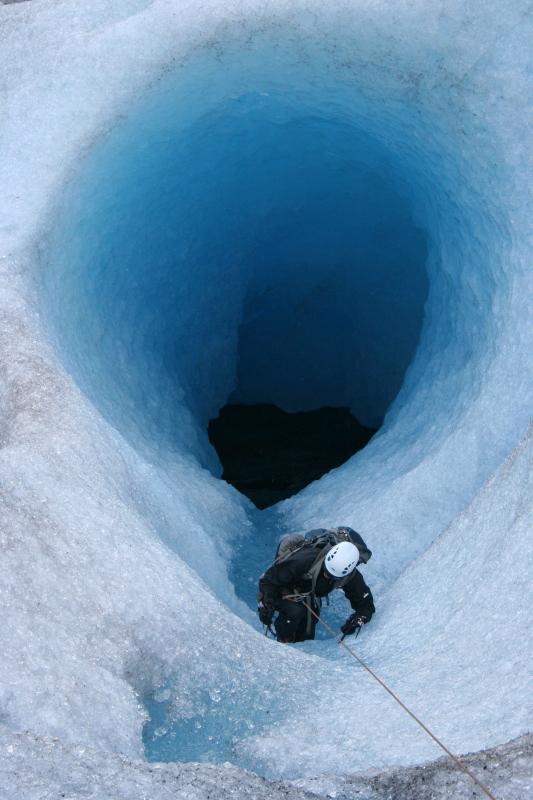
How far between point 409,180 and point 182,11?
88.4 inches

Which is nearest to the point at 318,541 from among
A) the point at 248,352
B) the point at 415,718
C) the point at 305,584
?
the point at 305,584

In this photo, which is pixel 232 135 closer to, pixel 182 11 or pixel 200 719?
pixel 182 11

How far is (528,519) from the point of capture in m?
4.28

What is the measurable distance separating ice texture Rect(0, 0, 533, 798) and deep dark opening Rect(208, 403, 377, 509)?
314 millimetres

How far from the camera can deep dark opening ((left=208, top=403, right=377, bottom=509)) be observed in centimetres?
866

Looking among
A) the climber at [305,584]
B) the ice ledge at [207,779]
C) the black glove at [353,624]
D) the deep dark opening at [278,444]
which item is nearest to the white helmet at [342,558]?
the climber at [305,584]

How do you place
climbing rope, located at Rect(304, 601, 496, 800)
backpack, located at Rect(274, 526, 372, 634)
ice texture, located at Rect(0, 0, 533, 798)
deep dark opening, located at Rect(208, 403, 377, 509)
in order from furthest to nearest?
1. deep dark opening, located at Rect(208, 403, 377, 509)
2. backpack, located at Rect(274, 526, 372, 634)
3. ice texture, located at Rect(0, 0, 533, 798)
4. climbing rope, located at Rect(304, 601, 496, 800)

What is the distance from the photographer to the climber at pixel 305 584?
474 cm

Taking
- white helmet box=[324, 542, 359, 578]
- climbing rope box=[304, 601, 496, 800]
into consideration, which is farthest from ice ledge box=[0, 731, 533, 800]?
white helmet box=[324, 542, 359, 578]

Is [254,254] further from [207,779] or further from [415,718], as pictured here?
[207,779]

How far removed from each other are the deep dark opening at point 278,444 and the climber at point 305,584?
331cm

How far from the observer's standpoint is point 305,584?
4.81 metres

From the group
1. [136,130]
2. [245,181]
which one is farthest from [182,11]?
[245,181]

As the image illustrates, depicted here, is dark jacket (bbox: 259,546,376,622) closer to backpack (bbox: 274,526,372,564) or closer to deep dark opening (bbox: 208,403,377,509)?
backpack (bbox: 274,526,372,564)
